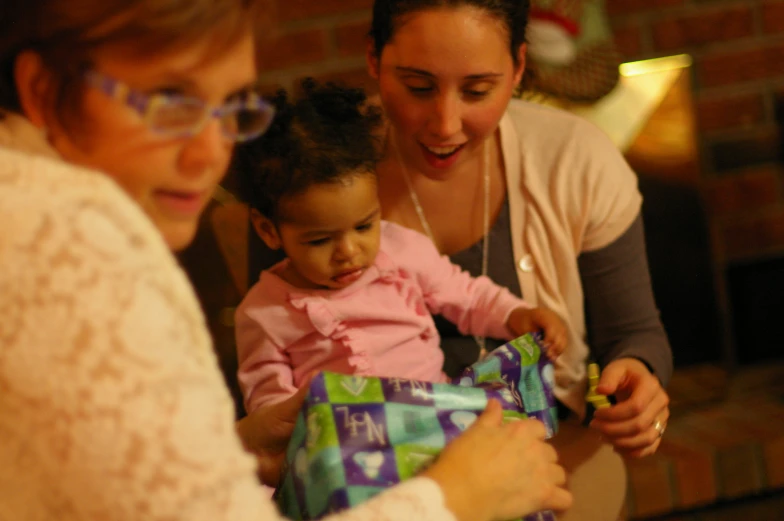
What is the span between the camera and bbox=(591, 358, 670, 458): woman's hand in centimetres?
116

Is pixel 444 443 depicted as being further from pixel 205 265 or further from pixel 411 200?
pixel 205 265

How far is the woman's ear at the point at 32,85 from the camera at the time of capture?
56 cm

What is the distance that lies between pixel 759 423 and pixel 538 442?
1399mm

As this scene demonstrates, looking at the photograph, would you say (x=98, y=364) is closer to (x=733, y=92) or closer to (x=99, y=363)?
(x=99, y=363)

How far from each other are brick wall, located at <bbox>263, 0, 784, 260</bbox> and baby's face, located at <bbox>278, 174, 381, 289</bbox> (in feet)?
3.39

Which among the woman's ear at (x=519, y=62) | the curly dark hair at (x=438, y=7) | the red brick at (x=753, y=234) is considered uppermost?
the curly dark hair at (x=438, y=7)

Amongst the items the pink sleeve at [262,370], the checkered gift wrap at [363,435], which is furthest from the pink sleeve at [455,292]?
the checkered gift wrap at [363,435]

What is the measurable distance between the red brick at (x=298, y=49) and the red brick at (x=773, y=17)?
3.75ft

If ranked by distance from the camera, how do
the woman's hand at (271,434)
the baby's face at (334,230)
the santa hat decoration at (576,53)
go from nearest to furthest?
the woman's hand at (271,434) < the baby's face at (334,230) < the santa hat decoration at (576,53)

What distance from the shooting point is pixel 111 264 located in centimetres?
53

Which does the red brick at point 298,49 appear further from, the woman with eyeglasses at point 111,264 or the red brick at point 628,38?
the woman with eyeglasses at point 111,264

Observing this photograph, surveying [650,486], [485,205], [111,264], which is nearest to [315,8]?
[485,205]

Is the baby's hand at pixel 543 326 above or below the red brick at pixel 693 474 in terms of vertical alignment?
above

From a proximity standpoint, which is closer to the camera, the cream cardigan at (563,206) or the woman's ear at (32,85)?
the woman's ear at (32,85)
